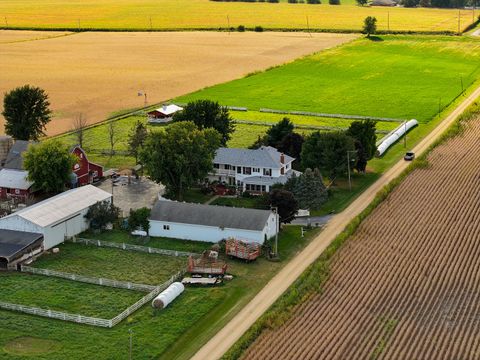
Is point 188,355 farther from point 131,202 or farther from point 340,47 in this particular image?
point 340,47

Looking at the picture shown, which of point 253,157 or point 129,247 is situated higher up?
point 253,157

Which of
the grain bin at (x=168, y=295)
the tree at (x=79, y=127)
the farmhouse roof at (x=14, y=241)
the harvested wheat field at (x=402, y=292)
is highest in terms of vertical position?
the tree at (x=79, y=127)

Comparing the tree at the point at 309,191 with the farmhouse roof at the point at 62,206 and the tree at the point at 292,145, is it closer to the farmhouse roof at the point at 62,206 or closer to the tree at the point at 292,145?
the tree at the point at 292,145

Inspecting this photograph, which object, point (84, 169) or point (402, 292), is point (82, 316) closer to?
point (402, 292)

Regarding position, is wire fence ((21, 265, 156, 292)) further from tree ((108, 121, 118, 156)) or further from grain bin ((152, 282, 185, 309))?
tree ((108, 121, 118, 156))

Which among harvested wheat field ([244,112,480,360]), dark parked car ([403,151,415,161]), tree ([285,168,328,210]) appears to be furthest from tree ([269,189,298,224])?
dark parked car ([403,151,415,161])

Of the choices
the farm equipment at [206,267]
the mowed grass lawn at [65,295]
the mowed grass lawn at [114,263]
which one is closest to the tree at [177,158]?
the mowed grass lawn at [114,263]

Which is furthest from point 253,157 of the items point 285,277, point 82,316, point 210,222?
point 82,316
